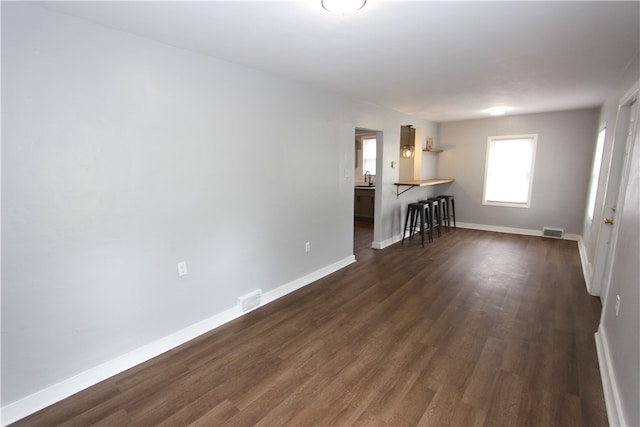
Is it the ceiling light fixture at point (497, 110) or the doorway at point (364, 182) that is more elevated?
the ceiling light fixture at point (497, 110)

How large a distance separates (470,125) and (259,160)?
5.28 meters

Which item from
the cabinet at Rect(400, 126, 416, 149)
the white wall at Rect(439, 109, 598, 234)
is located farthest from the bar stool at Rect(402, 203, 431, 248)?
the white wall at Rect(439, 109, 598, 234)

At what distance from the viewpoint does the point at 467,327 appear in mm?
2615

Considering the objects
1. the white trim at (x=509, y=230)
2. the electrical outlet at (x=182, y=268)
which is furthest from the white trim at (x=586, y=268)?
the electrical outlet at (x=182, y=268)

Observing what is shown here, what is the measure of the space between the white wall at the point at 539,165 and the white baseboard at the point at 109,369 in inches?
209

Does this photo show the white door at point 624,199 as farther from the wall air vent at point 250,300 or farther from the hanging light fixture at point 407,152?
the hanging light fixture at point 407,152

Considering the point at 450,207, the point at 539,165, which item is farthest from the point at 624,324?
the point at 450,207

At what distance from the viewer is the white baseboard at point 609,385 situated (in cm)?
157

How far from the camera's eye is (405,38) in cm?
206

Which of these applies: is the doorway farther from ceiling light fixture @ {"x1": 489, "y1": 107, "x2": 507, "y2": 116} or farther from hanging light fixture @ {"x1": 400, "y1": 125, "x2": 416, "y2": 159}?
ceiling light fixture @ {"x1": 489, "y1": 107, "x2": 507, "y2": 116}

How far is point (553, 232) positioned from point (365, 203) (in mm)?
3800

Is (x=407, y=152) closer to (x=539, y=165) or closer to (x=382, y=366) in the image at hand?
(x=539, y=165)

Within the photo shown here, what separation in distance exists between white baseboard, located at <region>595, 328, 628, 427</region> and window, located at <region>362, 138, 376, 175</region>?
5.79 m

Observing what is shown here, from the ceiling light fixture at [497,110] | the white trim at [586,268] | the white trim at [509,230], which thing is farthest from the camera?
the white trim at [509,230]
